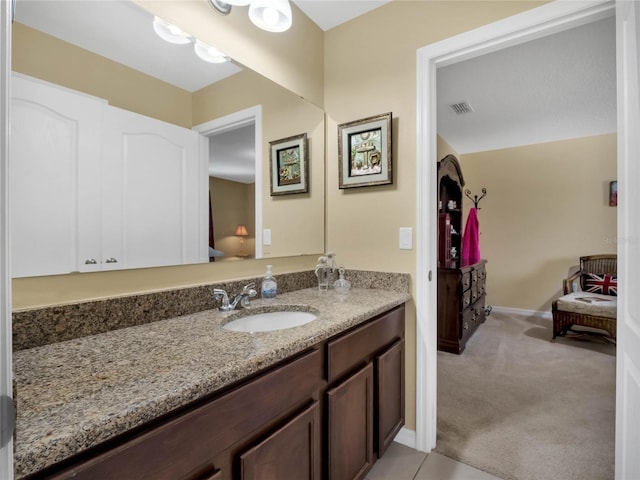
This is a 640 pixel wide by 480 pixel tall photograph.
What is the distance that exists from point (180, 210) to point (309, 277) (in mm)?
910

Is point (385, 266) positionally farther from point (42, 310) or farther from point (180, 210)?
point (42, 310)

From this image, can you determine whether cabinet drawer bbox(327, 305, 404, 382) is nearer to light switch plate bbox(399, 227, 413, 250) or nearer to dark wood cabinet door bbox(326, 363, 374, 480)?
dark wood cabinet door bbox(326, 363, 374, 480)

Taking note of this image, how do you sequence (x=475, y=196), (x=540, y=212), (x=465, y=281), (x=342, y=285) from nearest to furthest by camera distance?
(x=342, y=285) → (x=465, y=281) → (x=540, y=212) → (x=475, y=196)

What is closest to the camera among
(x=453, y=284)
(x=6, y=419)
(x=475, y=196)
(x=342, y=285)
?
(x=6, y=419)

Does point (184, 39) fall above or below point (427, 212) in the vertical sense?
above

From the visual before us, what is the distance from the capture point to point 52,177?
935 mm

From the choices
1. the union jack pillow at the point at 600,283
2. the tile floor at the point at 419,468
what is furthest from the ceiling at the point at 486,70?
the tile floor at the point at 419,468

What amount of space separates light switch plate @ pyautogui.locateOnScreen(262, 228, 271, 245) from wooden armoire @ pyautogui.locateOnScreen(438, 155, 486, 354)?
2.01m

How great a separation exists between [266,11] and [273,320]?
1469 mm

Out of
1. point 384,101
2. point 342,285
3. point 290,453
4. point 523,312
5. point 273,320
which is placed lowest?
point 523,312

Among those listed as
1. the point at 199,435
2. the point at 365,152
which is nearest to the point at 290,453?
the point at 199,435

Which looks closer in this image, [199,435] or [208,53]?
[199,435]

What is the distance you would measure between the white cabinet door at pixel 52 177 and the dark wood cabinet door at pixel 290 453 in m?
→ 0.80

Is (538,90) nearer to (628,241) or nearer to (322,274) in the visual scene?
(628,241)
